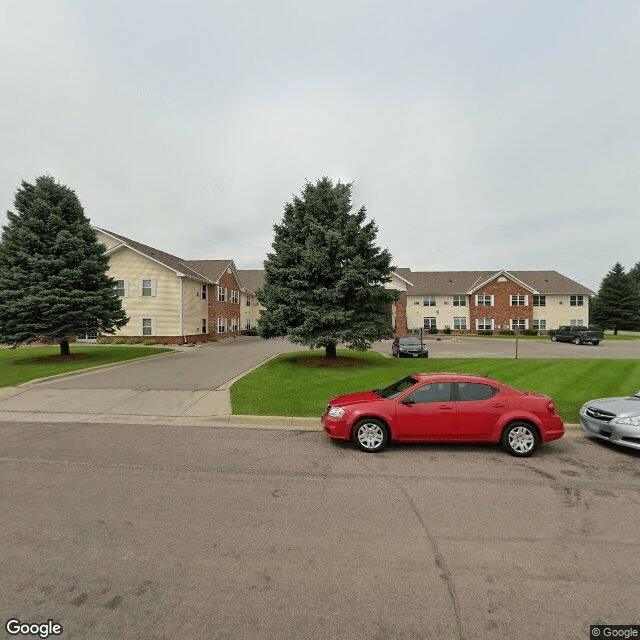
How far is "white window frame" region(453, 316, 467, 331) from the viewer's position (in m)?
49.7

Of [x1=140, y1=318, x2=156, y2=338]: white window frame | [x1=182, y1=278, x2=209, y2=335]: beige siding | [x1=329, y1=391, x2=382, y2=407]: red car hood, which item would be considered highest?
[x1=182, y1=278, x2=209, y2=335]: beige siding

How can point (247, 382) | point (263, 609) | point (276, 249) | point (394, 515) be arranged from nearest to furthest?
point (263, 609) < point (394, 515) < point (247, 382) < point (276, 249)

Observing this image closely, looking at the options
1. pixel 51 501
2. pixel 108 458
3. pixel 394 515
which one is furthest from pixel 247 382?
pixel 394 515

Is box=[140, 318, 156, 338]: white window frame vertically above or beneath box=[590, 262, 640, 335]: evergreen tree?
beneath

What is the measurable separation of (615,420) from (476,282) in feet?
156

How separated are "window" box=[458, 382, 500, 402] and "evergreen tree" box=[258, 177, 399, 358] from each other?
33.1 ft

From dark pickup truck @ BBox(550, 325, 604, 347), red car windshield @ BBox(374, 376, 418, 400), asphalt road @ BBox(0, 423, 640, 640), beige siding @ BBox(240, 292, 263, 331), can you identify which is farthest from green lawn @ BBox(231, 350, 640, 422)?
beige siding @ BBox(240, 292, 263, 331)

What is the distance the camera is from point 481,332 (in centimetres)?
4753

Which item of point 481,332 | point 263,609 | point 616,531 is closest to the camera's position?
point 263,609

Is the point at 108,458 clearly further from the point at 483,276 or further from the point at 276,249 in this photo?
the point at 483,276

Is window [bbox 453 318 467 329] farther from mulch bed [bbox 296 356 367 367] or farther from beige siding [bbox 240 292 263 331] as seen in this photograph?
mulch bed [bbox 296 356 367 367]

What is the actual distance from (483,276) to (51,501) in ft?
183

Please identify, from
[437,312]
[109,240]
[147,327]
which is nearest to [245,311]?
[147,327]

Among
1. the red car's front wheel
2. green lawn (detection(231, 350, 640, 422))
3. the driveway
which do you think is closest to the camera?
the red car's front wheel
